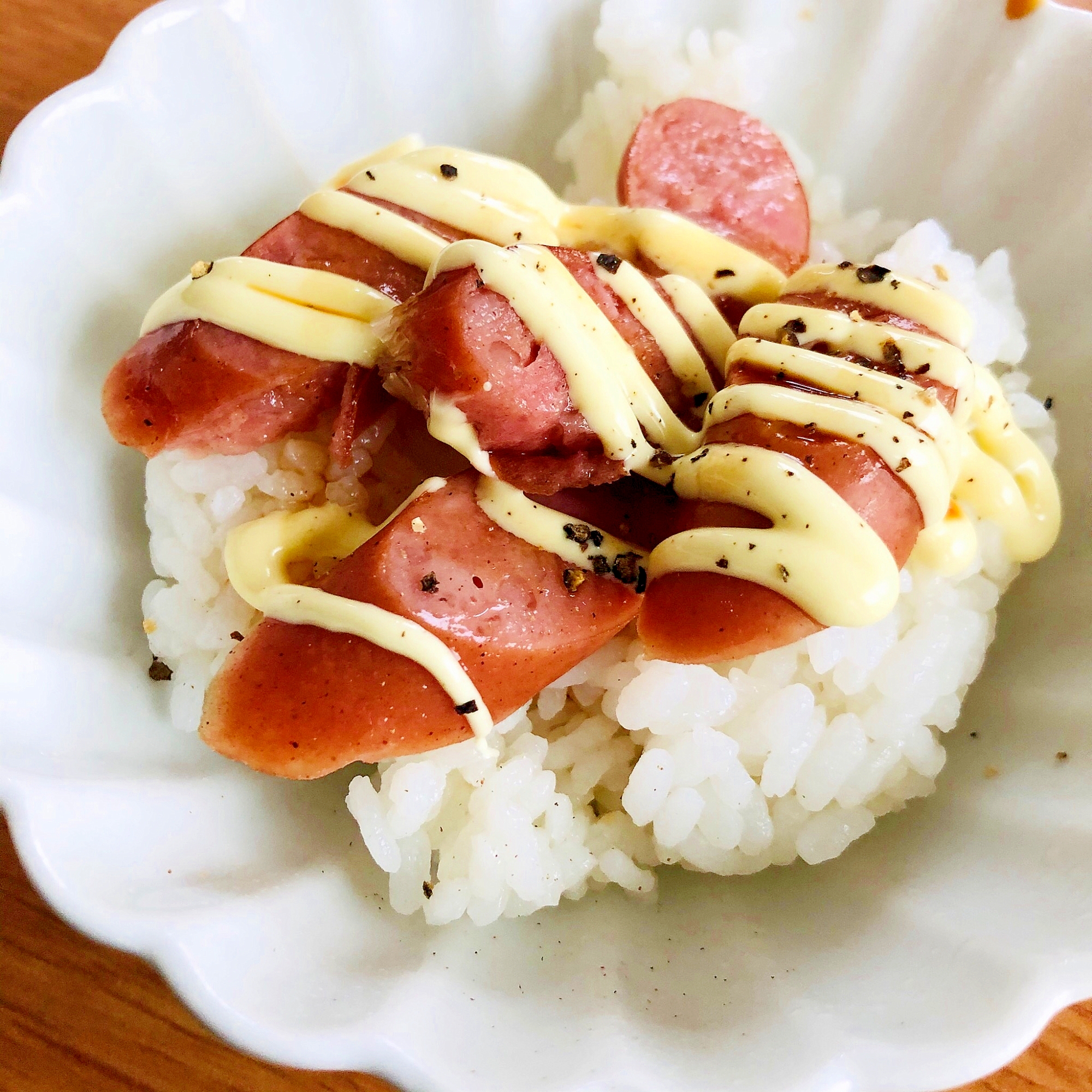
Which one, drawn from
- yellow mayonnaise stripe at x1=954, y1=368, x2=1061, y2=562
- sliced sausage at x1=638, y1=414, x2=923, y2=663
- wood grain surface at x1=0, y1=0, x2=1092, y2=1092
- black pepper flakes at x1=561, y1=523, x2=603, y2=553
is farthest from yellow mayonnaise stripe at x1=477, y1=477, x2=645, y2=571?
wood grain surface at x1=0, y1=0, x2=1092, y2=1092

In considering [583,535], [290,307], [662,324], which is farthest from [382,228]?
[583,535]

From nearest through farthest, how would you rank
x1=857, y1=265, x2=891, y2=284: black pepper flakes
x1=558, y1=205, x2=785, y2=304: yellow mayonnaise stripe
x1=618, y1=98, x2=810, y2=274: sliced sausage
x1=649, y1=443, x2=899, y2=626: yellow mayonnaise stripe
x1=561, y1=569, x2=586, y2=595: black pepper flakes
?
1. x1=649, y1=443, x2=899, y2=626: yellow mayonnaise stripe
2. x1=561, y1=569, x2=586, y2=595: black pepper flakes
3. x1=857, y1=265, x2=891, y2=284: black pepper flakes
4. x1=558, y1=205, x2=785, y2=304: yellow mayonnaise stripe
5. x1=618, y1=98, x2=810, y2=274: sliced sausage

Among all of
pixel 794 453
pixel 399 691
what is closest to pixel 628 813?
pixel 399 691

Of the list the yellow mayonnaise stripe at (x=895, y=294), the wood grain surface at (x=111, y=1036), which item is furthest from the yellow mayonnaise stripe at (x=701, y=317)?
the wood grain surface at (x=111, y=1036)

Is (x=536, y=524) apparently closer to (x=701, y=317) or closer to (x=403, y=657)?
(x=403, y=657)

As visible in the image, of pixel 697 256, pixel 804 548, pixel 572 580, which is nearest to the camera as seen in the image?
pixel 804 548

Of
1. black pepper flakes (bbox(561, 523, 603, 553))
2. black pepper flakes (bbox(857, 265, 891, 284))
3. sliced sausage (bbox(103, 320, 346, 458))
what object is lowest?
black pepper flakes (bbox(561, 523, 603, 553))

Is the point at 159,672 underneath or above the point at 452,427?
underneath

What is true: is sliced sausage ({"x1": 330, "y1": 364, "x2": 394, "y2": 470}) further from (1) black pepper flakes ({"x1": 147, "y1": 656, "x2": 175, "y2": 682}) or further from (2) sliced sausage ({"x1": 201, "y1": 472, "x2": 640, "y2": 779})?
(1) black pepper flakes ({"x1": 147, "y1": 656, "x2": 175, "y2": 682})
